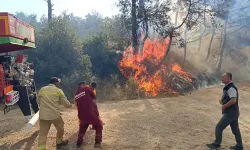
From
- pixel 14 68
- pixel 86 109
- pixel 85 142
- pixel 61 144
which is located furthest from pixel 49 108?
pixel 14 68

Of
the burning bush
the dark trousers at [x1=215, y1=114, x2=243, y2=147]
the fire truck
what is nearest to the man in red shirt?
the fire truck

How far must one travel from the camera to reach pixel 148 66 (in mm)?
19781

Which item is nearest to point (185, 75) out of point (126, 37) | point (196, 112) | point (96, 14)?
point (126, 37)

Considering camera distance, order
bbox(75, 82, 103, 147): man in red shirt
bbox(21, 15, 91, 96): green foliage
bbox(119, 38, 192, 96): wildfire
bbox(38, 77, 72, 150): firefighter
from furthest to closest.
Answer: bbox(21, 15, 91, 96): green foliage → bbox(119, 38, 192, 96): wildfire → bbox(75, 82, 103, 147): man in red shirt → bbox(38, 77, 72, 150): firefighter

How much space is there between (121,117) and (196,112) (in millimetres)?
3166

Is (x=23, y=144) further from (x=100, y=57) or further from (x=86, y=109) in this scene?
(x=100, y=57)

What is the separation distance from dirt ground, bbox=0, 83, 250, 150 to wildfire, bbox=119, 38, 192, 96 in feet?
16.4

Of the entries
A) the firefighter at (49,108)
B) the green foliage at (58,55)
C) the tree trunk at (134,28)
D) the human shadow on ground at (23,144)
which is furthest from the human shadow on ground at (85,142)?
the tree trunk at (134,28)

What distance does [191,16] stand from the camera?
20.1m

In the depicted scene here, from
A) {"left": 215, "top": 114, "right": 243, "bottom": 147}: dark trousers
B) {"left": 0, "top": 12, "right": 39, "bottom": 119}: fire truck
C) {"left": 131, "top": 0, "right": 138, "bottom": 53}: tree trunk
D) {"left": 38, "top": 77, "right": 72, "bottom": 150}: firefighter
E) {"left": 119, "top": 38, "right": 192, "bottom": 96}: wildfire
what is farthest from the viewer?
{"left": 131, "top": 0, "right": 138, "bottom": 53}: tree trunk

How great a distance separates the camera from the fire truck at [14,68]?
6.73 m

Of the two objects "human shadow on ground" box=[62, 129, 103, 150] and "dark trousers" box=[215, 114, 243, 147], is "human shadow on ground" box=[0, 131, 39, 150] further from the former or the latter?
"dark trousers" box=[215, 114, 243, 147]

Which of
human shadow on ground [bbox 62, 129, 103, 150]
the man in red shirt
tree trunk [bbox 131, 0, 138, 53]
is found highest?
tree trunk [bbox 131, 0, 138, 53]

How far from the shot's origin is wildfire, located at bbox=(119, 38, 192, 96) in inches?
685
